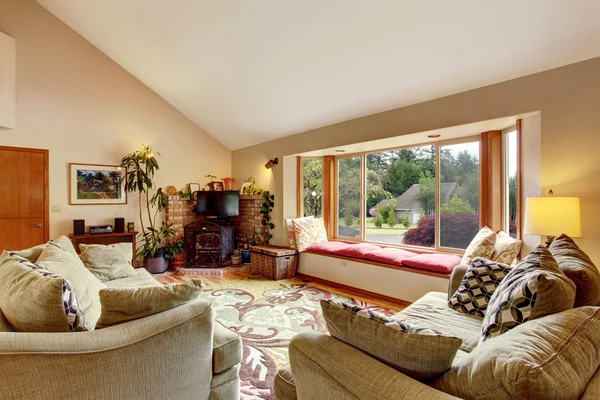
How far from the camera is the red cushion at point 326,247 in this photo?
427 centimetres

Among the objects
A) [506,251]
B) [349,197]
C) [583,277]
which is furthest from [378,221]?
[583,277]

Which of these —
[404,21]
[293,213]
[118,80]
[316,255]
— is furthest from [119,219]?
[404,21]

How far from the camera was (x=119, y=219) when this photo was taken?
4957 millimetres

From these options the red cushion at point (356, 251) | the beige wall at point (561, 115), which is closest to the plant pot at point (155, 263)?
the red cushion at point (356, 251)

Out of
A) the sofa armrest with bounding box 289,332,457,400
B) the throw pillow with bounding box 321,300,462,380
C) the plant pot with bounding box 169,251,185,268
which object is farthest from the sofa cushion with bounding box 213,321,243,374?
the plant pot with bounding box 169,251,185,268

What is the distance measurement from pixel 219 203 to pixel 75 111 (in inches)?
105

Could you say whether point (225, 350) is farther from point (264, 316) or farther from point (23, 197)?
point (23, 197)

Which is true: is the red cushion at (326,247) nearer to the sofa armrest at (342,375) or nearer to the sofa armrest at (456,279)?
the sofa armrest at (456,279)

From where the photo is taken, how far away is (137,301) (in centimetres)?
136

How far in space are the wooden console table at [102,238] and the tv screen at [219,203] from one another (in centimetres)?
120

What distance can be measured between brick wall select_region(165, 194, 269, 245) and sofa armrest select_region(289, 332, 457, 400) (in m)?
4.30

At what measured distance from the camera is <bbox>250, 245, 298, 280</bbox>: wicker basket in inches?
177

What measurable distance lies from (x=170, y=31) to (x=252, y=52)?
3.69 feet

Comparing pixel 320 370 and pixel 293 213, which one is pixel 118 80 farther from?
pixel 320 370
